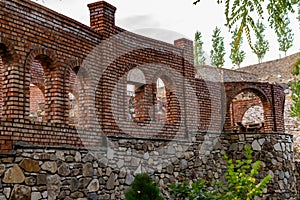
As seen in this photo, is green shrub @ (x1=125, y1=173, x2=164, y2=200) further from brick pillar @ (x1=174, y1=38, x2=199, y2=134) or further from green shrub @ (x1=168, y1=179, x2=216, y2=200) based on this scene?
brick pillar @ (x1=174, y1=38, x2=199, y2=134)

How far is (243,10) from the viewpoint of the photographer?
68.7 inches

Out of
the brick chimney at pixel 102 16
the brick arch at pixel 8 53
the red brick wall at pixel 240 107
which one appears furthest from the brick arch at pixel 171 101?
the red brick wall at pixel 240 107

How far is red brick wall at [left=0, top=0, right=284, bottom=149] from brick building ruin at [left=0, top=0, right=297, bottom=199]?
2 centimetres

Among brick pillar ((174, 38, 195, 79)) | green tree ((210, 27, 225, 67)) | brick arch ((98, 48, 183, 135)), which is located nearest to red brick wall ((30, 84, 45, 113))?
brick arch ((98, 48, 183, 135))

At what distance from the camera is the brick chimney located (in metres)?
8.91

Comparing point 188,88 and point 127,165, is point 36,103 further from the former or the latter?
point 127,165

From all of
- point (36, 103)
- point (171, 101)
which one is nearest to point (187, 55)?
point (171, 101)

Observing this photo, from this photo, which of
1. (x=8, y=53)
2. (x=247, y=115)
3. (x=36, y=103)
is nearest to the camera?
(x=8, y=53)

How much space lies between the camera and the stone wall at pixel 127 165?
22.5 feet

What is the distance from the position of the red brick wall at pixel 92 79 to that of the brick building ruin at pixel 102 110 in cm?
2

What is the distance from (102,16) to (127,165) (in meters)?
3.20

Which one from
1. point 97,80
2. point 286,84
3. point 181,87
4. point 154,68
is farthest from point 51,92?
point 286,84

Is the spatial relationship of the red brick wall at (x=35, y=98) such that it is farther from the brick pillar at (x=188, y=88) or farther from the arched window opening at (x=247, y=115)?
the arched window opening at (x=247, y=115)

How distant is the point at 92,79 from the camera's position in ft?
28.3
